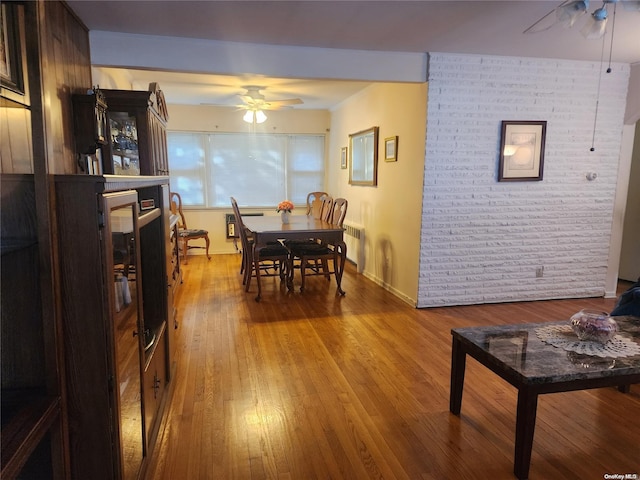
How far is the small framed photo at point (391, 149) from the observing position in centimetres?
450

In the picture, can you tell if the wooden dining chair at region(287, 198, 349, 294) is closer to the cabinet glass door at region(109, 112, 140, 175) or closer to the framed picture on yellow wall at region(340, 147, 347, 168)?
the framed picture on yellow wall at region(340, 147, 347, 168)

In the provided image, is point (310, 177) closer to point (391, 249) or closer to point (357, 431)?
point (391, 249)

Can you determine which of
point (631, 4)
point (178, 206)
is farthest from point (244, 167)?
point (631, 4)

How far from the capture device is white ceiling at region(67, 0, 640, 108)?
2.59 m

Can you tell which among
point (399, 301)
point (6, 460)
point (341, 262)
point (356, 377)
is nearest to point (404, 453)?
point (356, 377)

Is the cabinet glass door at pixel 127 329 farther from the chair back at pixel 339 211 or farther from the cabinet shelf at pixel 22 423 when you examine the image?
the chair back at pixel 339 211

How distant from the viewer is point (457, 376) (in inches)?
89.5

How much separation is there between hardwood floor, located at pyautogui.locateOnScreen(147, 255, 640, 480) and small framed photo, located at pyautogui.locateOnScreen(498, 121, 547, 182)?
141 centimetres

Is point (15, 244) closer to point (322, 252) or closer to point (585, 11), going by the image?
point (585, 11)

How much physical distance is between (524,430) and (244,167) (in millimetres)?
5863

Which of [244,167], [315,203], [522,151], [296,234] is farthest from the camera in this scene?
[244,167]

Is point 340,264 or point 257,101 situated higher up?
point 257,101

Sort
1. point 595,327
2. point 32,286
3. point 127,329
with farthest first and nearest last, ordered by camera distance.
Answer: point 595,327
point 127,329
point 32,286

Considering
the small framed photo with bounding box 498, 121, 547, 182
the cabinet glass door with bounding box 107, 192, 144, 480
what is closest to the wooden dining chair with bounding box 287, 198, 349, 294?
the small framed photo with bounding box 498, 121, 547, 182
